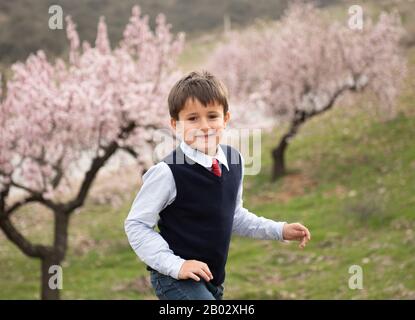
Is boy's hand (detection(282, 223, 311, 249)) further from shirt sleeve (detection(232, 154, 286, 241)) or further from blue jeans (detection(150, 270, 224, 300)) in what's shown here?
blue jeans (detection(150, 270, 224, 300))

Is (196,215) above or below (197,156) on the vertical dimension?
below

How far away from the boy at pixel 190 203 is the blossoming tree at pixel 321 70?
44.0 ft

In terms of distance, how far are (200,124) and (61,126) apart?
25.8ft

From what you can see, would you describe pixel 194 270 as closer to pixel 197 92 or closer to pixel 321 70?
pixel 197 92

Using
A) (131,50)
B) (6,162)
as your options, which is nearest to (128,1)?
(131,50)

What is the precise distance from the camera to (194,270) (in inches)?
124

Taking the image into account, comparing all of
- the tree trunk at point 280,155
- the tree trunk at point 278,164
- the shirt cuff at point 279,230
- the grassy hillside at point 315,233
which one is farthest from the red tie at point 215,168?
the tree trunk at point 278,164

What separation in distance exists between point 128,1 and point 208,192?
49600mm

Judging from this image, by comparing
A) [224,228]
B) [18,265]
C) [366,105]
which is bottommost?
[224,228]

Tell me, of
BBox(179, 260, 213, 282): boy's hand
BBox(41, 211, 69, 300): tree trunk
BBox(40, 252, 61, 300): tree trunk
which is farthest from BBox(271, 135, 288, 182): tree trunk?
BBox(179, 260, 213, 282): boy's hand

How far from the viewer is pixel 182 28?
51375 mm

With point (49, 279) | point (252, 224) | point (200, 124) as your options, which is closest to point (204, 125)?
point (200, 124)

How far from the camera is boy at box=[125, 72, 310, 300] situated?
3.26 metres
